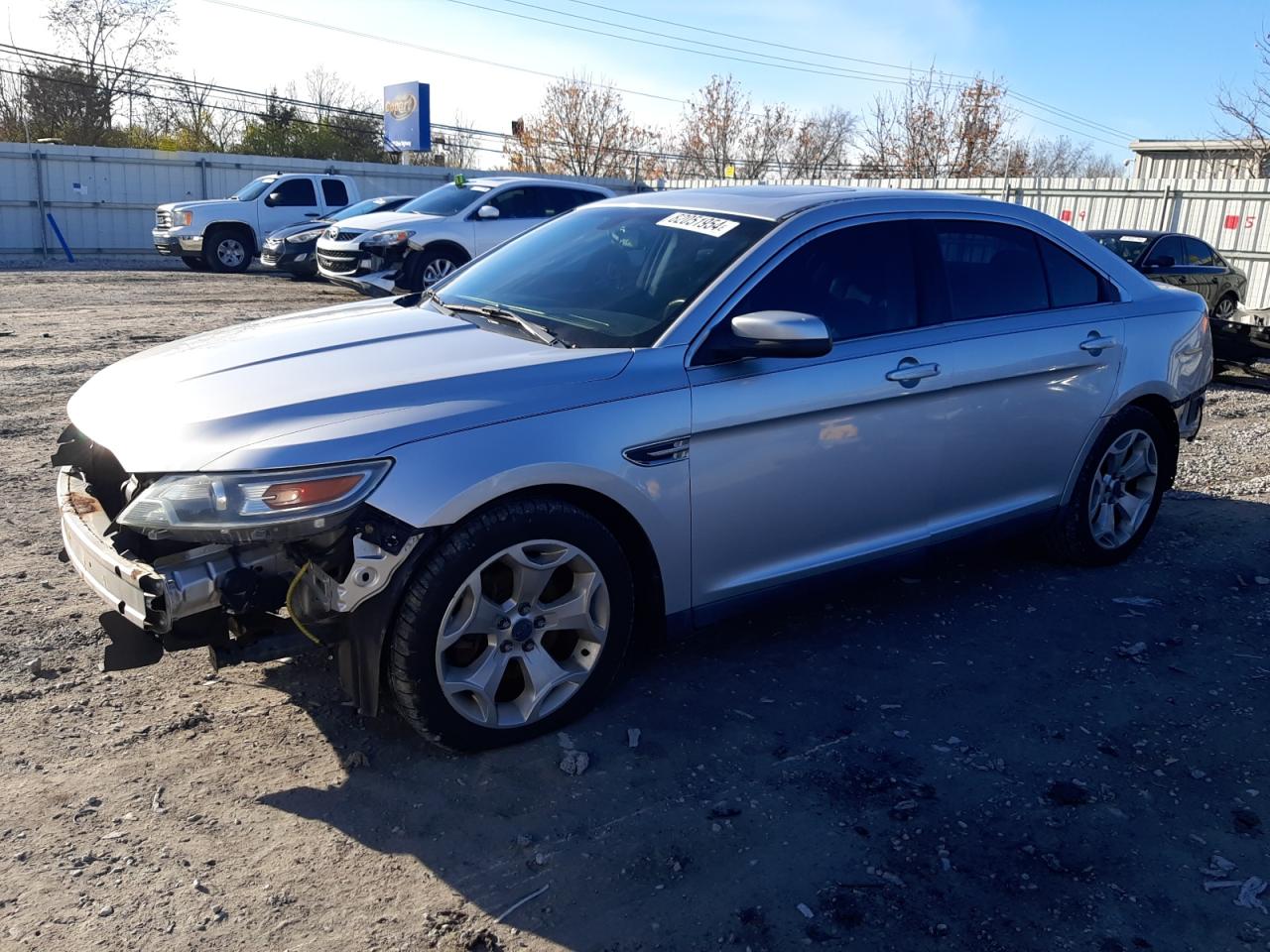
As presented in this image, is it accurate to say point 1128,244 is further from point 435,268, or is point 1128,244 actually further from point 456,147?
point 456,147

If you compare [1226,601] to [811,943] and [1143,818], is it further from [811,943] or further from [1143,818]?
[811,943]

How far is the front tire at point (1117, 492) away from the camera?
5.02 metres

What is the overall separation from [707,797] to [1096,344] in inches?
120

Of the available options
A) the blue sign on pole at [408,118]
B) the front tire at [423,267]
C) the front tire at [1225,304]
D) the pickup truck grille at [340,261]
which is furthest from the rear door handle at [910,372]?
the blue sign on pole at [408,118]

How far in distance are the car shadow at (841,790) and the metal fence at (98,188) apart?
75.1 ft

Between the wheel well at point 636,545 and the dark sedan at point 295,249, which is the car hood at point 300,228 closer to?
the dark sedan at point 295,249

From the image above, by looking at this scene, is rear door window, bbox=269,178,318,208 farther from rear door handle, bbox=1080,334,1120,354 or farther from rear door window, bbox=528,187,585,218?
rear door handle, bbox=1080,334,1120,354

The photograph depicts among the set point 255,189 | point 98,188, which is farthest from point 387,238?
Answer: point 98,188

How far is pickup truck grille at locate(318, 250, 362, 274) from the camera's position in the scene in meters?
13.9

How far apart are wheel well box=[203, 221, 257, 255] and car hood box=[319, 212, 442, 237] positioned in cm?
755

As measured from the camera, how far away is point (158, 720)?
344 cm

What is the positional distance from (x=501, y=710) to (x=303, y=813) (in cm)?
66

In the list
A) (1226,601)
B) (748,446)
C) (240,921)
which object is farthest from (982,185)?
(240,921)

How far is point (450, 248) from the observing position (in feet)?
45.5
